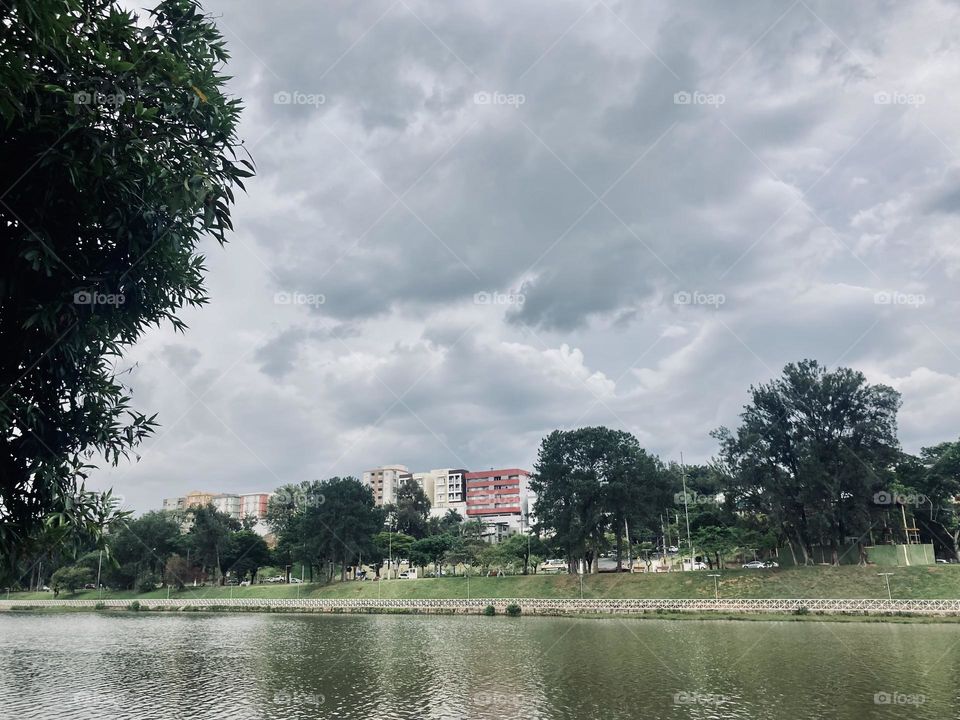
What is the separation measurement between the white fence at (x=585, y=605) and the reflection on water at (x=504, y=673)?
6.61 m

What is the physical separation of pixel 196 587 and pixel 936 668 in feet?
340

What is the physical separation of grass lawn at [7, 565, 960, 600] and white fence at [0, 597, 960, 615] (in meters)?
8.10

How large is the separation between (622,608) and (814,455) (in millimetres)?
26402

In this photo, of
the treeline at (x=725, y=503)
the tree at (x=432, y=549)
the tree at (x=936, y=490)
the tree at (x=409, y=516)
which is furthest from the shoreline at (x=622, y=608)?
the tree at (x=409, y=516)

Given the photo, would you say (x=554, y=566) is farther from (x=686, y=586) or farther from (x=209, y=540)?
(x=209, y=540)

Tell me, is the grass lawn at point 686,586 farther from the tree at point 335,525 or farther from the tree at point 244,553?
the tree at point 244,553

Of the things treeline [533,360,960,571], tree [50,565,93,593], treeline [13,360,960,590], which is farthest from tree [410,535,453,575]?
tree [50,565,93,593]

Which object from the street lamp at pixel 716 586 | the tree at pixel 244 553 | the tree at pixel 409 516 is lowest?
the street lamp at pixel 716 586

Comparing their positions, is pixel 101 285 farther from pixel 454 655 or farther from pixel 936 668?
pixel 936 668

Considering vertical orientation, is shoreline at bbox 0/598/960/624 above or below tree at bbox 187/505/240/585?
below

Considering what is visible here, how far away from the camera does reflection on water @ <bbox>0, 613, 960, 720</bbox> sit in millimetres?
23703

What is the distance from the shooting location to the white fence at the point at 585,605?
170 ft

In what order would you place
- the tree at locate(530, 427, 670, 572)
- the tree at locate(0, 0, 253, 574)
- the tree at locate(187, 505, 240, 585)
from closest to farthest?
the tree at locate(0, 0, 253, 574) → the tree at locate(530, 427, 670, 572) → the tree at locate(187, 505, 240, 585)

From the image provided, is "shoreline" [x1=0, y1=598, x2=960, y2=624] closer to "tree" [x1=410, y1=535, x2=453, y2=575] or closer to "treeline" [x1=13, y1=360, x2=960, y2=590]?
"treeline" [x1=13, y1=360, x2=960, y2=590]
